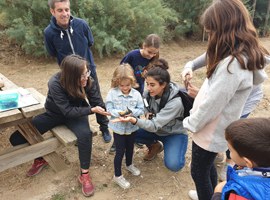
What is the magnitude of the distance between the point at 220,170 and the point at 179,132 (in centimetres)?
75

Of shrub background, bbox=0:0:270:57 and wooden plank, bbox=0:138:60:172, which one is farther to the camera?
shrub background, bbox=0:0:270:57

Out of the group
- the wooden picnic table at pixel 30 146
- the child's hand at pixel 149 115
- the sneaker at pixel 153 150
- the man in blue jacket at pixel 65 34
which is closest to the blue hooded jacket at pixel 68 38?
the man in blue jacket at pixel 65 34

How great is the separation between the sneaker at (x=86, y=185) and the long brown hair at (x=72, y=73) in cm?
88

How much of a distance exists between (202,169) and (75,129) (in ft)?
4.55

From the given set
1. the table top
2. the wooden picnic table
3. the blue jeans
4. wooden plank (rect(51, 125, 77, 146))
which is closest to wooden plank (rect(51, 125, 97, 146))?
wooden plank (rect(51, 125, 77, 146))

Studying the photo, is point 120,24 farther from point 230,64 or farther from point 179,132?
point 230,64

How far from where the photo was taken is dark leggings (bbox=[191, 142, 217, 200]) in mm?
Result: 2275

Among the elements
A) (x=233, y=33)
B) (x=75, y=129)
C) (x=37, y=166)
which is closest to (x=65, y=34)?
(x=75, y=129)

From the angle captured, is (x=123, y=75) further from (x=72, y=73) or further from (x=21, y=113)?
(x=21, y=113)

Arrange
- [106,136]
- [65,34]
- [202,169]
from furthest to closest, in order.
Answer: [106,136]
[65,34]
[202,169]

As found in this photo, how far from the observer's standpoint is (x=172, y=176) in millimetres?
3361

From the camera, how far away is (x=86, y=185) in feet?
10.0

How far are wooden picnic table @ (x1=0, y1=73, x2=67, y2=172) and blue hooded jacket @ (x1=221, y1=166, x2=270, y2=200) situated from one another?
1984mm

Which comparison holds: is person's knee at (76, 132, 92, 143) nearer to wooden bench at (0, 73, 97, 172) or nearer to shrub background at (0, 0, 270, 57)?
wooden bench at (0, 73, 97, 172)
